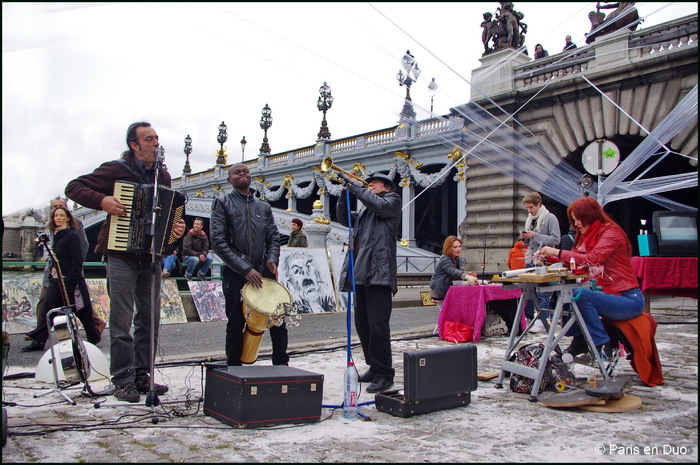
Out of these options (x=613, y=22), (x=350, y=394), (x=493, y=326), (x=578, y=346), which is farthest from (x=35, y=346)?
(x=613, y=22)

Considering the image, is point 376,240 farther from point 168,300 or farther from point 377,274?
point 168,300

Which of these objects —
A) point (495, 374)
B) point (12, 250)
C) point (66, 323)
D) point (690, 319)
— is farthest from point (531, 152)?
point (12, 250)

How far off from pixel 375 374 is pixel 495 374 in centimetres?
132

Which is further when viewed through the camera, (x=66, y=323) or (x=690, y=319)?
(x=690, y=319)

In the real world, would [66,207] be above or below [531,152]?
below

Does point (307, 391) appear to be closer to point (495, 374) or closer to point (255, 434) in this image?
point (255, 434)

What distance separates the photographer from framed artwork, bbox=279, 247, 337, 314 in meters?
12.5

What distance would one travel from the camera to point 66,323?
536 cm

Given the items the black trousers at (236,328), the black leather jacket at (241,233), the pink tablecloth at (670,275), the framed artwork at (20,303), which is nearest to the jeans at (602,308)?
the pink tablecloth at (670,275)

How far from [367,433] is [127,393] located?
2174 millimetres

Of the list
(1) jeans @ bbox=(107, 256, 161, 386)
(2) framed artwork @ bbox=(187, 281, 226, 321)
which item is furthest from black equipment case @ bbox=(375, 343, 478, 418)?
(2) framed artwork @ bbox=(187, 281, 226, 321)

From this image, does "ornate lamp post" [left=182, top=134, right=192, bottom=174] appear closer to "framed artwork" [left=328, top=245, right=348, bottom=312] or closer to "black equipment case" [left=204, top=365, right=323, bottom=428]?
"framed artwork" [left=328, top=245, right=348, bottom=312]

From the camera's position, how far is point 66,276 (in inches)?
290

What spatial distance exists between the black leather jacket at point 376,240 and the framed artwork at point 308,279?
7246 millimetres
